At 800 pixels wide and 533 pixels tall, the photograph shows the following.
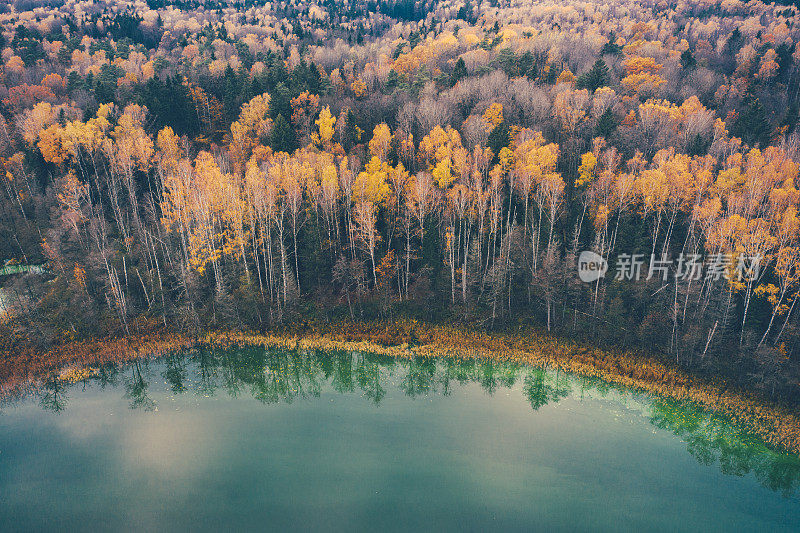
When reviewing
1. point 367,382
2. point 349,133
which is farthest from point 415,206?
point 367,382

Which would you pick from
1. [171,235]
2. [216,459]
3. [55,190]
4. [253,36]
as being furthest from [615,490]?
[253,36]

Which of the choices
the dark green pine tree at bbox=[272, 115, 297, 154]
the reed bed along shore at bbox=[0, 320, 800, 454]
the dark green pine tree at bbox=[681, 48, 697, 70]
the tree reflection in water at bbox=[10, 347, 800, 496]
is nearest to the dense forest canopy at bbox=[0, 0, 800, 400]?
the dark green pine tree at bbox=[272, 115, 297, 154]

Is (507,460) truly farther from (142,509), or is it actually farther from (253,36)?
(253,36)

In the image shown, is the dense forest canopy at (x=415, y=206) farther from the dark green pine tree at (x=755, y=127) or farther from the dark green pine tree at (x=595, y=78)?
the dark green pine tree at (x=595, y=78)

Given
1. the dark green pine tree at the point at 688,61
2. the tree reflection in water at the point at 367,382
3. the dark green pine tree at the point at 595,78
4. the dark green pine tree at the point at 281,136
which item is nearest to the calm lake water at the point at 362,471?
the tree reflection in water at the point at 367,382

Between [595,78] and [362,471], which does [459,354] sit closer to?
[362,471]

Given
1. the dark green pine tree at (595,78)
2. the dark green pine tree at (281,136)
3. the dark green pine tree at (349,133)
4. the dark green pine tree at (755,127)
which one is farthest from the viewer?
the dark green pine tree at (595,78)
